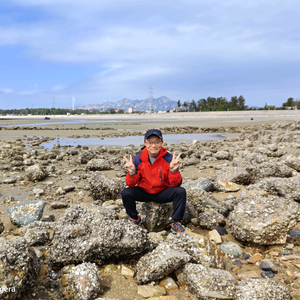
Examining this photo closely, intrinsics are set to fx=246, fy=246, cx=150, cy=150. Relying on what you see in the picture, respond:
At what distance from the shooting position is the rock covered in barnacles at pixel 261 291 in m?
2.58

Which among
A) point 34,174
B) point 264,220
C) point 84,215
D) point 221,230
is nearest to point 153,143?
point 84,215

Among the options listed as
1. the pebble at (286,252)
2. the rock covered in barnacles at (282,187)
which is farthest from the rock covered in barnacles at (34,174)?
the pebble at (286,252)

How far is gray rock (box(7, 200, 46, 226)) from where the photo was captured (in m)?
4.37

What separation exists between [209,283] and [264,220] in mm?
1494

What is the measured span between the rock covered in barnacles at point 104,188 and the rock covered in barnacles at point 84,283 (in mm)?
2686

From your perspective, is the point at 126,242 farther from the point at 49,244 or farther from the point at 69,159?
the point at 69,159

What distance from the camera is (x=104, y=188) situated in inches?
215

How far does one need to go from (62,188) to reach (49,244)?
2.68 metres

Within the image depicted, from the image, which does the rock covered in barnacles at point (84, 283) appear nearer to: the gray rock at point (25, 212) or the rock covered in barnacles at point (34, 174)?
the gray rock at point (25, 212)

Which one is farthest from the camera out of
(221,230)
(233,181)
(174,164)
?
(233,181)

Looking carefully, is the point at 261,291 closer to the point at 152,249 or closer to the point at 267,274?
the point at 267,274

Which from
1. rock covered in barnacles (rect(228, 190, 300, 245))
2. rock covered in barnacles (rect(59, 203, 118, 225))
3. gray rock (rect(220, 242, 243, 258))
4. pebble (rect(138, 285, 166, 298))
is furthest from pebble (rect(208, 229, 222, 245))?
rock covered in barnacles (rect(59, 203, 118, 225))

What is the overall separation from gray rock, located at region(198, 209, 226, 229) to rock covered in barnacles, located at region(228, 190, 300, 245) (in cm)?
36

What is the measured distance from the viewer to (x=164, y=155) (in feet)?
13.4
